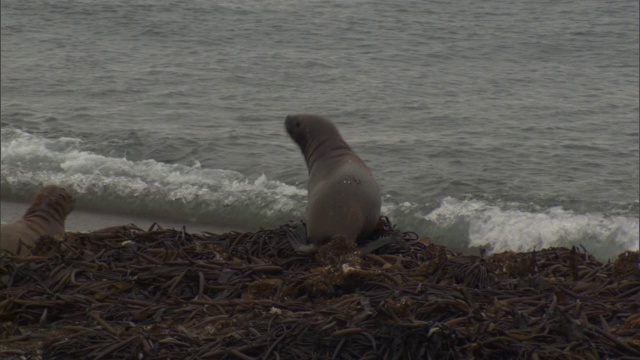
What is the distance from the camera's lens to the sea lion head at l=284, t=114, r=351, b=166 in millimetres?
8852

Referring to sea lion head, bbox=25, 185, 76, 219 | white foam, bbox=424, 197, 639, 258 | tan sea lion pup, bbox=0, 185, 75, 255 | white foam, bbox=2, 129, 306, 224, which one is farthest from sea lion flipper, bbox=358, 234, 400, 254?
white foam, bbox=2, 129, 306, 224

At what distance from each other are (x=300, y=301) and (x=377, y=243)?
150cm

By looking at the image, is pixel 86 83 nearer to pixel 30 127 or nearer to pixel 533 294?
pixel 30 127

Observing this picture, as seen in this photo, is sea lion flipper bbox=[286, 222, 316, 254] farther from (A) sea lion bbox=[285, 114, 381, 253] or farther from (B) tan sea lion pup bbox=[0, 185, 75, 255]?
(B) tan sea lion pup bbox=[0, 185, 75, 255]

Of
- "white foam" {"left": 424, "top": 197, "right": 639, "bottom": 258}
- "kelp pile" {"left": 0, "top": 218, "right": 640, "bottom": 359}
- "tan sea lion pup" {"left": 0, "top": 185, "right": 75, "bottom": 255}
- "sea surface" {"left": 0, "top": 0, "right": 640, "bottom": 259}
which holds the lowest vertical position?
"sea surface" {"left": 0, "top": 0, "right": 640, "bottom": 259}

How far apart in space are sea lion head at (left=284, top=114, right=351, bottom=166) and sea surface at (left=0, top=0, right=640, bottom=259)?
3331 millimetres

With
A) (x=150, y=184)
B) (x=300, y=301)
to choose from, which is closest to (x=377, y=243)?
(x=300, y=301)

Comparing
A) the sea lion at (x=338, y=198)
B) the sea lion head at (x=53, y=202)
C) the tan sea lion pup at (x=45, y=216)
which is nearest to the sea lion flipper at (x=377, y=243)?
the sea lion at (x=338, y=198)

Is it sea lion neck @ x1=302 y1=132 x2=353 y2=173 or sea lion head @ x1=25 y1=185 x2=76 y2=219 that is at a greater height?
sea lion neck @ x1=302 y1=132 x2=353 y2=173

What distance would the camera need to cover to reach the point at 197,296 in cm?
594

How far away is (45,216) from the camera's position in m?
8.61

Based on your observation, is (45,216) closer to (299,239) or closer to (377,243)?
(299,239)

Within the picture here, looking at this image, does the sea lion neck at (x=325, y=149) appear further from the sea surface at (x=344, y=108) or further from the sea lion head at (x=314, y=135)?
the sea surface at (x=344, y=108)

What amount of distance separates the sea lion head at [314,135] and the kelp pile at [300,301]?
1.83 m
